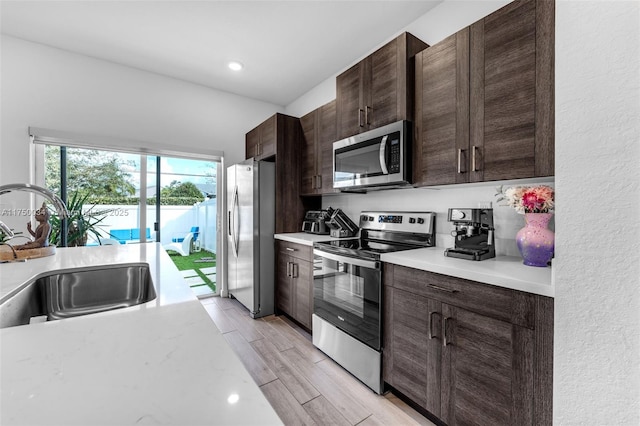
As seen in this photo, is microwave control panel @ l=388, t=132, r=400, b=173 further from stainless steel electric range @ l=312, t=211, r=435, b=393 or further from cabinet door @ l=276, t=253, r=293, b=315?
cabinet door @ l=276, t=253, r=293, b=315

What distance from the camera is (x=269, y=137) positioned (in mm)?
3131

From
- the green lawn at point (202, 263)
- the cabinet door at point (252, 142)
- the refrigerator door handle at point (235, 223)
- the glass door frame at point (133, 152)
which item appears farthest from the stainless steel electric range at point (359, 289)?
the green lawn at point (202, 263)

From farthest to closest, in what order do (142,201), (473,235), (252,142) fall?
(252,142)
(142,201)
(473,235)

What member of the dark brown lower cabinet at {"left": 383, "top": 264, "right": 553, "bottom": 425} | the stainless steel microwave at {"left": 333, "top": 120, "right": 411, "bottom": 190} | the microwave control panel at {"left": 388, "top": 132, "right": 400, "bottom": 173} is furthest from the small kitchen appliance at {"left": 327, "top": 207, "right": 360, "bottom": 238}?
the dark brown lower cabinet at {"left": 383, "top": 264, "right": 553, "bottom": 425}

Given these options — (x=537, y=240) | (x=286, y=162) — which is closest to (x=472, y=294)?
(x=537, y=240)

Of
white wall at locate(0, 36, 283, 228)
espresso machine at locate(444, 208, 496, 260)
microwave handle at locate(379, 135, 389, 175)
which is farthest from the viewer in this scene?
white wall at locate(0, 36, 283, 228)

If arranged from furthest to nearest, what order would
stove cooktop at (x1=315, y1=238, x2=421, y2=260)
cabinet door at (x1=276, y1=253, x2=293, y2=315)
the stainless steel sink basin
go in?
cabinet door at (x1=276, y1=253, x2=293, y2=315)
stove cooktop at (x1=315, y1=238, x2=421, y2=260)
the stainless steel sink basin

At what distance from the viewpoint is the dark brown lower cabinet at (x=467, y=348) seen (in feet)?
3.62

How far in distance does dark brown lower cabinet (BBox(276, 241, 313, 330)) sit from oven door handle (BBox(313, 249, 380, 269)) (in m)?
0.26

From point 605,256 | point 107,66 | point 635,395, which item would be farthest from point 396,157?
point 107,66

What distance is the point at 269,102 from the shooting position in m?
3.97

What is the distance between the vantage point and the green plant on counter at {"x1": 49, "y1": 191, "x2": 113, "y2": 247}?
8.93 ft

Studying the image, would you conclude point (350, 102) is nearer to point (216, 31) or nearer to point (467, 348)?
point (216, 31)

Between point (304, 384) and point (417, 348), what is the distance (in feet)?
2.72
